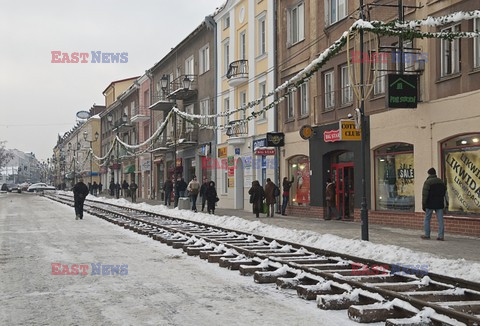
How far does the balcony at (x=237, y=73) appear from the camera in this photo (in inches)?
1121

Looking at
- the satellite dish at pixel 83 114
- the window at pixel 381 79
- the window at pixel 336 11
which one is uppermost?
the satellite dish at pixel 83 114

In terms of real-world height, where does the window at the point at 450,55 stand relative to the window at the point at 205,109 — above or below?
below

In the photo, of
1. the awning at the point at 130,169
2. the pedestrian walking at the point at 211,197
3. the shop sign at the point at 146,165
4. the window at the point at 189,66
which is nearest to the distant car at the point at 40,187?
the awning at the point at 130,169

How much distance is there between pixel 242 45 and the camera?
97.5 feet

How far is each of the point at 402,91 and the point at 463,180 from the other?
9.35 feet

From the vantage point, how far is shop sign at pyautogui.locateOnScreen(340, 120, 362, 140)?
17922 mm

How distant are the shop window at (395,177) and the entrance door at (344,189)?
180 cm

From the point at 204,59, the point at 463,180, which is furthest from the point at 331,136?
the point at 204,59

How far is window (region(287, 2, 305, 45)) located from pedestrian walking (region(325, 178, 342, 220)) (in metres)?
6.66

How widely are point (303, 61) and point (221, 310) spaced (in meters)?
17.5

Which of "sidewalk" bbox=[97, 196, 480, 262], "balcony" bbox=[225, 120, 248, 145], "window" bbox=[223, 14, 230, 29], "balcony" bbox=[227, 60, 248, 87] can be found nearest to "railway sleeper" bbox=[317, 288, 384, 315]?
"sidewalk" bbox=[97, 196, 480, 262]

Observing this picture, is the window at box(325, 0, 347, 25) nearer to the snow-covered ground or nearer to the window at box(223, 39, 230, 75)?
the snow-covered ground

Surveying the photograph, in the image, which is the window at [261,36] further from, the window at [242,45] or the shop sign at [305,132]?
the shop sign at [305,132]

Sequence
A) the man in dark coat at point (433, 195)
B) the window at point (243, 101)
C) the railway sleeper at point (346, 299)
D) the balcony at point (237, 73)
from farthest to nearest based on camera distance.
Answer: the window at point (243, 101), the balcony at point (237, 73), the man in dark coat at point (433, 195), the railway sleeper at point (346, 299)
